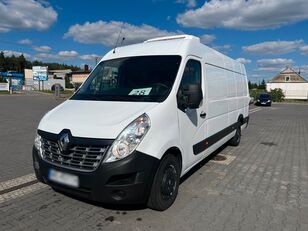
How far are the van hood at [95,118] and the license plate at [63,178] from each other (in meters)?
0.50

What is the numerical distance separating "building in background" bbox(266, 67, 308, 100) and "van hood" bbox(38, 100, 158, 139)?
7585cm

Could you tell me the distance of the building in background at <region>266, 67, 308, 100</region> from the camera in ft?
241

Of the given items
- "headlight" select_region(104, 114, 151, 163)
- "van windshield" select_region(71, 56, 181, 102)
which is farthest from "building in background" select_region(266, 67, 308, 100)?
"headlight" select_region(104, 114, 151, 163)

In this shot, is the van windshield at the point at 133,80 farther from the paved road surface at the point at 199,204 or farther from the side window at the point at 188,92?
the paved road surface at the point at 199,204

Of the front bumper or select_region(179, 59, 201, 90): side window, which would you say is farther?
select_region(179, 59, 201, 90): side window

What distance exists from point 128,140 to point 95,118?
→ 0.57m

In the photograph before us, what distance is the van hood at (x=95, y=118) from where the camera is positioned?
3426mm

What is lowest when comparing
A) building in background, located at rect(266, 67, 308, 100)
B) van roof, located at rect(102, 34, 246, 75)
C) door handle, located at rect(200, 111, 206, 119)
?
door handle, located at rect(200, 111, 206, 119)

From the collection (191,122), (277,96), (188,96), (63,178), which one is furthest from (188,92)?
(277,96)

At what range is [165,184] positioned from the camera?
12.8 feet

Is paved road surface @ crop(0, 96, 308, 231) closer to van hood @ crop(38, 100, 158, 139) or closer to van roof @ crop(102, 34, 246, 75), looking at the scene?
van hood @ crop(38, 100, 158, 139)

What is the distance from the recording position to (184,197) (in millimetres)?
4520

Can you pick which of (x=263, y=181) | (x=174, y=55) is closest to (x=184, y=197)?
(x=263, y=181)

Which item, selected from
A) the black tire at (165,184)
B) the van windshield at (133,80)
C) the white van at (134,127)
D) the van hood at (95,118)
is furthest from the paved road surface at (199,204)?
the van windshield at (133,80)
